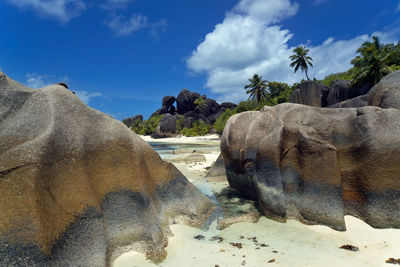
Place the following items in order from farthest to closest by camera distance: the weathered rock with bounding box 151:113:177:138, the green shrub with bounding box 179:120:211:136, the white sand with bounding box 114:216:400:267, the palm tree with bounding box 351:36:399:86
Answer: the weathered rock with bounding box 151:113:177:138 → the green shrub with bounding box 179:120:211:136 → the palm tree with bounding box 351:36:399:86 → the white sand with bounding box 114:216:400:267

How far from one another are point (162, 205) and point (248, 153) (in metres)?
3.29

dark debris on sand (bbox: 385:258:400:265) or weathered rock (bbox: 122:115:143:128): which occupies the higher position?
weathered rock (bbox: 122:115:143:128)

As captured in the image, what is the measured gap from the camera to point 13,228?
3.10 metres

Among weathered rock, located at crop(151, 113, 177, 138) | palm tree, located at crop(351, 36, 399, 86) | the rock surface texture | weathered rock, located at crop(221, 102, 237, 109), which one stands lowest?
the rock surface texture

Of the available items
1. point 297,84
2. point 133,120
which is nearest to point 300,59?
point 297,84

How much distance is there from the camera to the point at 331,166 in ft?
18.7

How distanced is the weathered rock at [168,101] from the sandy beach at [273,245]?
81882 millimetres

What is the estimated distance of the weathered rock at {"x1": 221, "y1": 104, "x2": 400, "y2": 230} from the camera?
5.33m

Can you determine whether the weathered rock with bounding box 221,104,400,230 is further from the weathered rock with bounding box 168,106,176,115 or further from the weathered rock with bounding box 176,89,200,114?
the weathered rock with bounding box 168,106,176,115

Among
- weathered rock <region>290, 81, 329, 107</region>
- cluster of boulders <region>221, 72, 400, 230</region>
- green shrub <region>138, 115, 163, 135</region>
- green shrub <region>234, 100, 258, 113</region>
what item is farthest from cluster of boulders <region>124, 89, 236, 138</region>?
cluster of boulders <region>221, 72, 400, 230</region>

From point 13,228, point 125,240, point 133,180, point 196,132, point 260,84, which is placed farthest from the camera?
point 196,132

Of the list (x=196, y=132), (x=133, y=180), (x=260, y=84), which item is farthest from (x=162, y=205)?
(x=196, y=132)

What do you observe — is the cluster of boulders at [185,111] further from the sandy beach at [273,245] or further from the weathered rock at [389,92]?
the sandy beach at [273,245]

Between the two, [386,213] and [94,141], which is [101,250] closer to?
[94,141]
